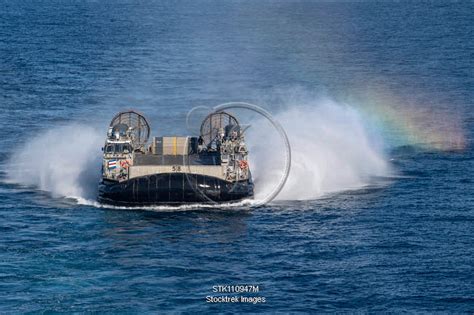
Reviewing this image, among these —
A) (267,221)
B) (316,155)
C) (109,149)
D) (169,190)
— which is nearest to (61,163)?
(109,149)

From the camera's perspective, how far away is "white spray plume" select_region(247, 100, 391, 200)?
375ft

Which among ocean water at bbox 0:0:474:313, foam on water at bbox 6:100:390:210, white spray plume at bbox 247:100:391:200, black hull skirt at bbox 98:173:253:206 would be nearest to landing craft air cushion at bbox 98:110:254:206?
black hull skirt at bbox 98:173:253:206

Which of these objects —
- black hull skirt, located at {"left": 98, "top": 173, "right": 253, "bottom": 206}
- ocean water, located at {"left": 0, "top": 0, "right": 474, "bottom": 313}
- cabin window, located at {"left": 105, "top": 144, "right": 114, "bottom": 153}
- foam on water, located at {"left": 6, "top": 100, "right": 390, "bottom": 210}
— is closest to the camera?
ocean water, located at {"left": 0, "top": 0, "right": 474, "bottom": 313}

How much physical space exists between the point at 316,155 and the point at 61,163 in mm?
31466

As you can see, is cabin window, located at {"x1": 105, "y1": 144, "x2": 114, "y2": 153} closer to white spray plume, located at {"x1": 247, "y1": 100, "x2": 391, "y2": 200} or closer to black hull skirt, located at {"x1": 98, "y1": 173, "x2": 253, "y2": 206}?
black hull skirt, located at {"x1": 98, "y1": 173, "x2": 253, "y2": 206}

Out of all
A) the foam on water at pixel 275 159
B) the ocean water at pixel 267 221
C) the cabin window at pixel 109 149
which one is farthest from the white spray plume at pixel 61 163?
the cabin window at pixel 109 149

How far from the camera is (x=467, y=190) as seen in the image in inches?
4414

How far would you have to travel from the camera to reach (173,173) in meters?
103

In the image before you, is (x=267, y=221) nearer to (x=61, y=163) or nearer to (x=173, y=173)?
(x=173, y=173)

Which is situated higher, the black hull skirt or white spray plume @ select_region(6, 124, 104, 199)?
white spray plume @ select_region(6, 124, 104, 199)

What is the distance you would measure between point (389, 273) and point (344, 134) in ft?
167

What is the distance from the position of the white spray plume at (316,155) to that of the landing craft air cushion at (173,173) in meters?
6.23

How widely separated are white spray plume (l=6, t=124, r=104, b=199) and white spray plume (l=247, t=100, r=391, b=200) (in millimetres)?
19501

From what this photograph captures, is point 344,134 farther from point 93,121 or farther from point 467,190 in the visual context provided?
point 93,121
